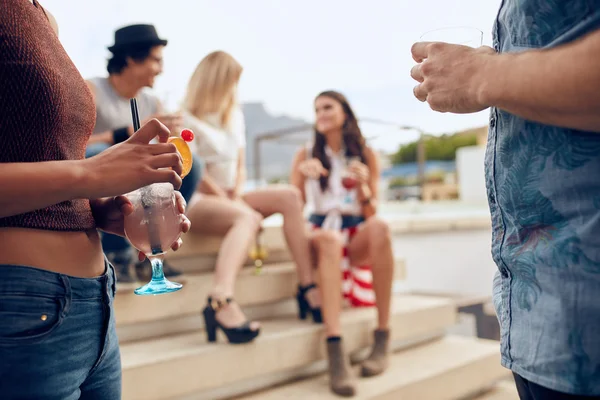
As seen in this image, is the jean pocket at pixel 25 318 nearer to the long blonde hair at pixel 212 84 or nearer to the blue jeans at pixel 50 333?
the blue jeans at pixel 50 333

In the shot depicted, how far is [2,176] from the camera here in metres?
0.70

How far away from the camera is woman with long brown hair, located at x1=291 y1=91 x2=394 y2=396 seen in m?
2.63

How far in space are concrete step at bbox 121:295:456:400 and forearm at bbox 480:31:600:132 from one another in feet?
5.85

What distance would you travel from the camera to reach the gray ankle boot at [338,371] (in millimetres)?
2381

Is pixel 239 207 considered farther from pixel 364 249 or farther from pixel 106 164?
pixel 106 164

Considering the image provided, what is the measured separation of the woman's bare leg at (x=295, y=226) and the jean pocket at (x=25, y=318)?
81.4 inches

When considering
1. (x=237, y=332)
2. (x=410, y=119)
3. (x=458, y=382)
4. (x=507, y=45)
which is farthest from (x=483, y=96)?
(x=410, y=119)

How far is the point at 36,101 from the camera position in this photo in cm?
77

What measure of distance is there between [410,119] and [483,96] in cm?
494

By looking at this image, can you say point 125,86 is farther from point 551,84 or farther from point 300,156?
point 551,84

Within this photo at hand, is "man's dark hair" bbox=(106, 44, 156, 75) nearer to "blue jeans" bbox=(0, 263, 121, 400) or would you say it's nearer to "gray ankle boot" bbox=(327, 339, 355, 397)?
"gray ankle boot" bbox=(327, 339, 355, 397)

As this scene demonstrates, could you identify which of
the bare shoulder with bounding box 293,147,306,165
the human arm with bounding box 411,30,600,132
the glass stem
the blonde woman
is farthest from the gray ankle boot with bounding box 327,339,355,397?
the human arm with bounding box 411,30,600,132

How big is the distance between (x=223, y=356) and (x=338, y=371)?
1.68 ft

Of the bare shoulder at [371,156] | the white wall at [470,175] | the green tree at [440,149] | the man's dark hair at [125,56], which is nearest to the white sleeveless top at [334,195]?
the bare shoulder at [371,156]
